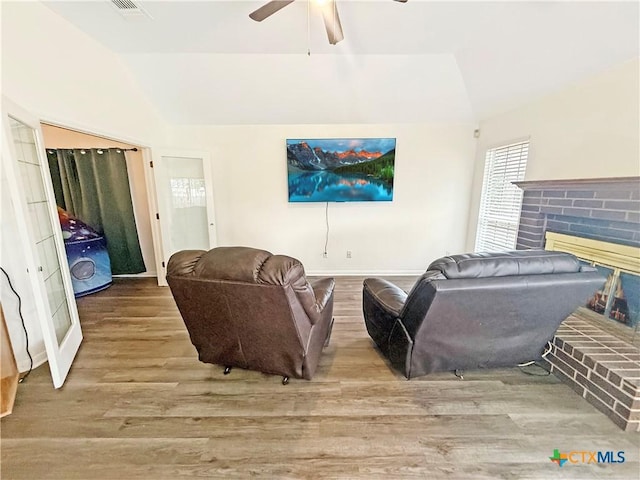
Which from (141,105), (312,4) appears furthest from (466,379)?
(141,105)

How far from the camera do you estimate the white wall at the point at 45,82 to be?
→ 1830 mm

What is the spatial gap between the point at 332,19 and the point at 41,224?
2752mm

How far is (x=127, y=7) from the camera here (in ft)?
7.30

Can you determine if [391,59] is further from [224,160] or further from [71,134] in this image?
[71,134]

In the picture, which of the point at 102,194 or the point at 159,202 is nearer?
the point at 159,202

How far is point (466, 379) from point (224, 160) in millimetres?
4059

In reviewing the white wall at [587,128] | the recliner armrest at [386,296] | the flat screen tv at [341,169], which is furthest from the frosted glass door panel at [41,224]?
the white wall at [587,128]

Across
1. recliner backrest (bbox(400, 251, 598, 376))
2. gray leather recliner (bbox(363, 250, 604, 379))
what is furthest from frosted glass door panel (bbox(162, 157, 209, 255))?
recliner backrest (bbox(400, 251, 598, 376))

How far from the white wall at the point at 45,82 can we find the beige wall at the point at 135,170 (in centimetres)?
88

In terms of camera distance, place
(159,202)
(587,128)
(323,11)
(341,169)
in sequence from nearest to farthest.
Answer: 1. (323,11)
2. (587,128)
3. (159,202)
4. (341,169)

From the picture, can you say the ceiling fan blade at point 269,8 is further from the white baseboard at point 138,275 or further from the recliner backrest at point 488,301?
the white baseboard at point 138,275

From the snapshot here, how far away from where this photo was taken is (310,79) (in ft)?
10.7

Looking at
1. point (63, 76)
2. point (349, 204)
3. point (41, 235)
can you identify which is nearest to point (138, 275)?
point (41, 235)

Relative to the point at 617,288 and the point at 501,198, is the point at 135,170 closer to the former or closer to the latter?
the point at 501,198
